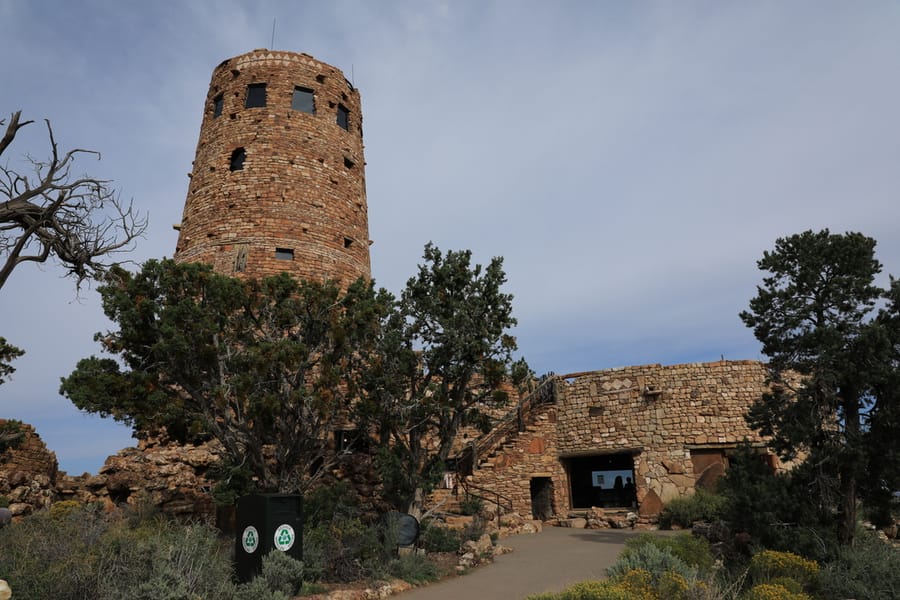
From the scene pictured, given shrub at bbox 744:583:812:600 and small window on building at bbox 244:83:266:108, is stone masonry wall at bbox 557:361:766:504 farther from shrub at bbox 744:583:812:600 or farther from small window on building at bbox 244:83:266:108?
small window on building at bbox 244:83:266:108

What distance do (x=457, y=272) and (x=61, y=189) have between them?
7.22 metres

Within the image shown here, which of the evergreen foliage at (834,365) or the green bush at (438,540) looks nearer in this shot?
the evergreen foliage at (834,365)

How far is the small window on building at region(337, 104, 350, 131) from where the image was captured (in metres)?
20.8

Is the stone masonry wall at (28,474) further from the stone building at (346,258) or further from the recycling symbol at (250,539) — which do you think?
the recycling symbol at (250,539)

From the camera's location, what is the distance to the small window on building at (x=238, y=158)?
18812mm

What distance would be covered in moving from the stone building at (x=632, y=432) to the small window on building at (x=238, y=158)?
11.3m

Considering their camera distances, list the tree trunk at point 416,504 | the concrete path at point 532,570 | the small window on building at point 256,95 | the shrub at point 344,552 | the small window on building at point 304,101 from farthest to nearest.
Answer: the small window on building at point 304,101
the small window on building at point 256,95
the tree trunk at point 416,504
the shrub at point 344,552
the concrete path at point 532,570

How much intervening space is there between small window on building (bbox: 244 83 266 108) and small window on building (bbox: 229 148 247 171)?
1.73 meters

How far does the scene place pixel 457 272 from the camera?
12906 millimetres

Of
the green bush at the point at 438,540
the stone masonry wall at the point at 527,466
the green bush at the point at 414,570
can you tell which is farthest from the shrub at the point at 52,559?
the stone masonry wall at the point at 527,466

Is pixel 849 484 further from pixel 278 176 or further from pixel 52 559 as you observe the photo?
pixel 278 176

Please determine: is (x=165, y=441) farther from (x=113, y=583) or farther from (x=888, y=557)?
(x=888, y=557)

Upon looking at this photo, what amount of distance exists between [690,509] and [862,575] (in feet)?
25.7

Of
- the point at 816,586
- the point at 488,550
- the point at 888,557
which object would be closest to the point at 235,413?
the point at 488,550
